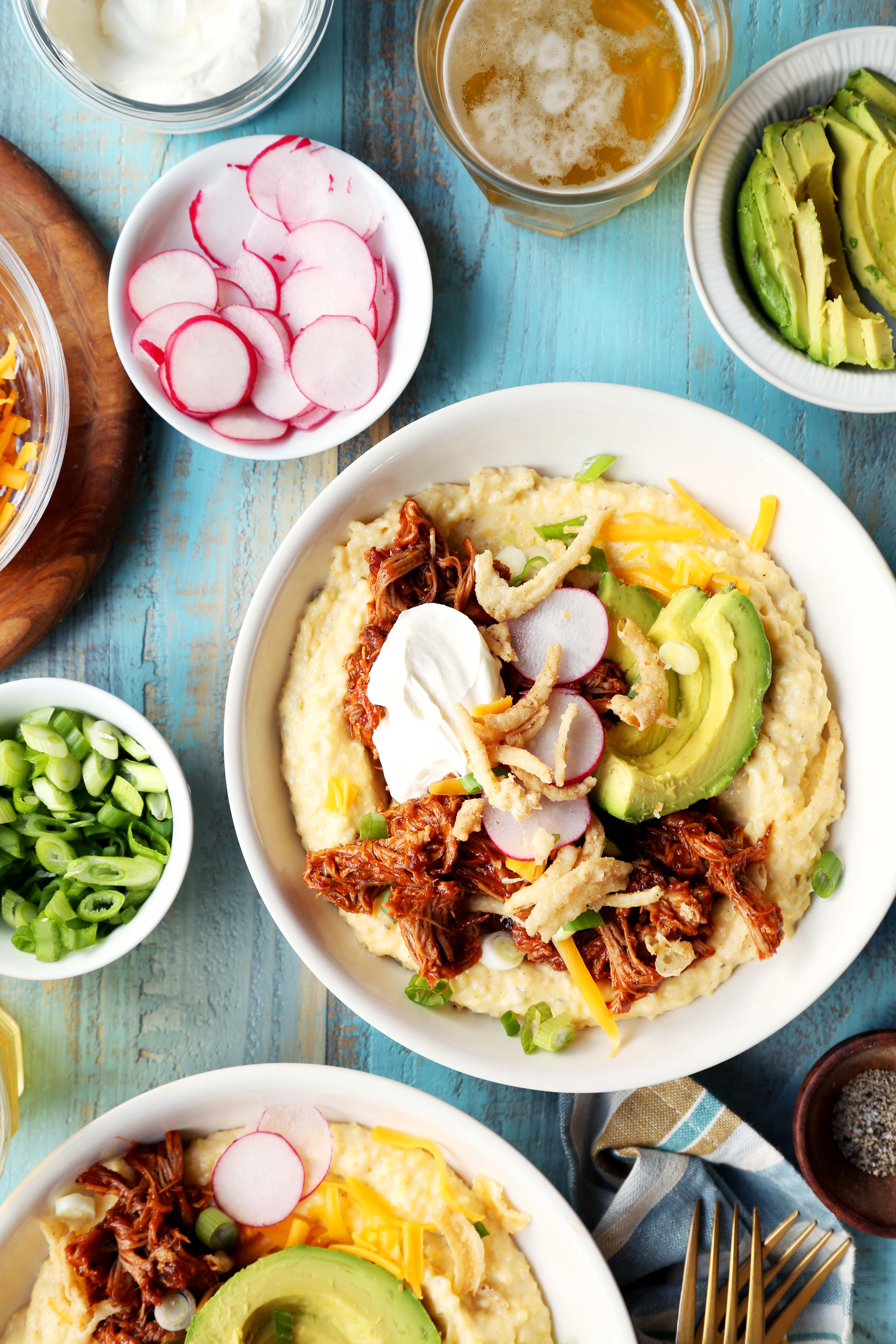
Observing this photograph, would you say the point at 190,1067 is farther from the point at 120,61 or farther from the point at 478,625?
the point at 120,61

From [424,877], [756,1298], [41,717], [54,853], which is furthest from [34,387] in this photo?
[756,1298]

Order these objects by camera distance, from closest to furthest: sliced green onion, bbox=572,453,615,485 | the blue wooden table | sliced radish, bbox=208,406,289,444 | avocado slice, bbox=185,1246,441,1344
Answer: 1. avocado slice, bbox=185,1246,441,1344
2. sliced green onion, bbox=572,453,615,485
3. sliced radish, bbox=208,406,289,444
4. the blue wooden table

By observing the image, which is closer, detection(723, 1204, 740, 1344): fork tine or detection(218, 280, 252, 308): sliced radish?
Result: detection(723, 1204, 740, 1344): fork tine

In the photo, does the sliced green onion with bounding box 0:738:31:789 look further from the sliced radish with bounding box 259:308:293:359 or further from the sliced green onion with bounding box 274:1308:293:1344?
the sliced green onion with bounding box 274:1308:293:1344

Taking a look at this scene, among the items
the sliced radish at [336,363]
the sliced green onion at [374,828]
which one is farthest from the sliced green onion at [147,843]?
the sliced radish at [336,363]

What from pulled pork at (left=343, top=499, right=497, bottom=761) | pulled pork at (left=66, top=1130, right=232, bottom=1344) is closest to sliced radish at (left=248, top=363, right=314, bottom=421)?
pulled pork at (left=343, top=499, right=497, bottom=761)
